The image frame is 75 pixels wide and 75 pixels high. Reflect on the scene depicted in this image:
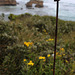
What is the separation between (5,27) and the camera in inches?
64.1

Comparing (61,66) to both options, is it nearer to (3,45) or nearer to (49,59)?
(49,59)

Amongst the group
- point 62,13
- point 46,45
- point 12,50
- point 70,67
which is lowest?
point 70,67

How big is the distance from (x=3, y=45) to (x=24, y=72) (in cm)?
57

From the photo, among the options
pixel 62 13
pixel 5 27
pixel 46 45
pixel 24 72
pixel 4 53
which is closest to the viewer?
pixel 24 72

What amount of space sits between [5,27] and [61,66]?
39.4 inches

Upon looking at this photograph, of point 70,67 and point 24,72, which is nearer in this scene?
point 24,72

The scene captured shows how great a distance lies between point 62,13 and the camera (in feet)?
12.3

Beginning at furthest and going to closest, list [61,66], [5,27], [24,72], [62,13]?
[62,13] < [5,27] < [61,66] < [24,72]

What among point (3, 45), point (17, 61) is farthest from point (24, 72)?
point (3, 45)

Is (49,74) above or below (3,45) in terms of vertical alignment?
below

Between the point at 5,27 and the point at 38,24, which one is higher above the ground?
the point at 5,27

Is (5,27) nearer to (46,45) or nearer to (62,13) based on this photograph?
(46,45)

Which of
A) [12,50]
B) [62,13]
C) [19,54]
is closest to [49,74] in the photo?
[19,54]

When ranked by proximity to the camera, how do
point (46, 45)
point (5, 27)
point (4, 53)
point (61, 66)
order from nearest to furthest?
point (61, 66)
point (4, 53)
point (5, 27)
point (46, 45)
